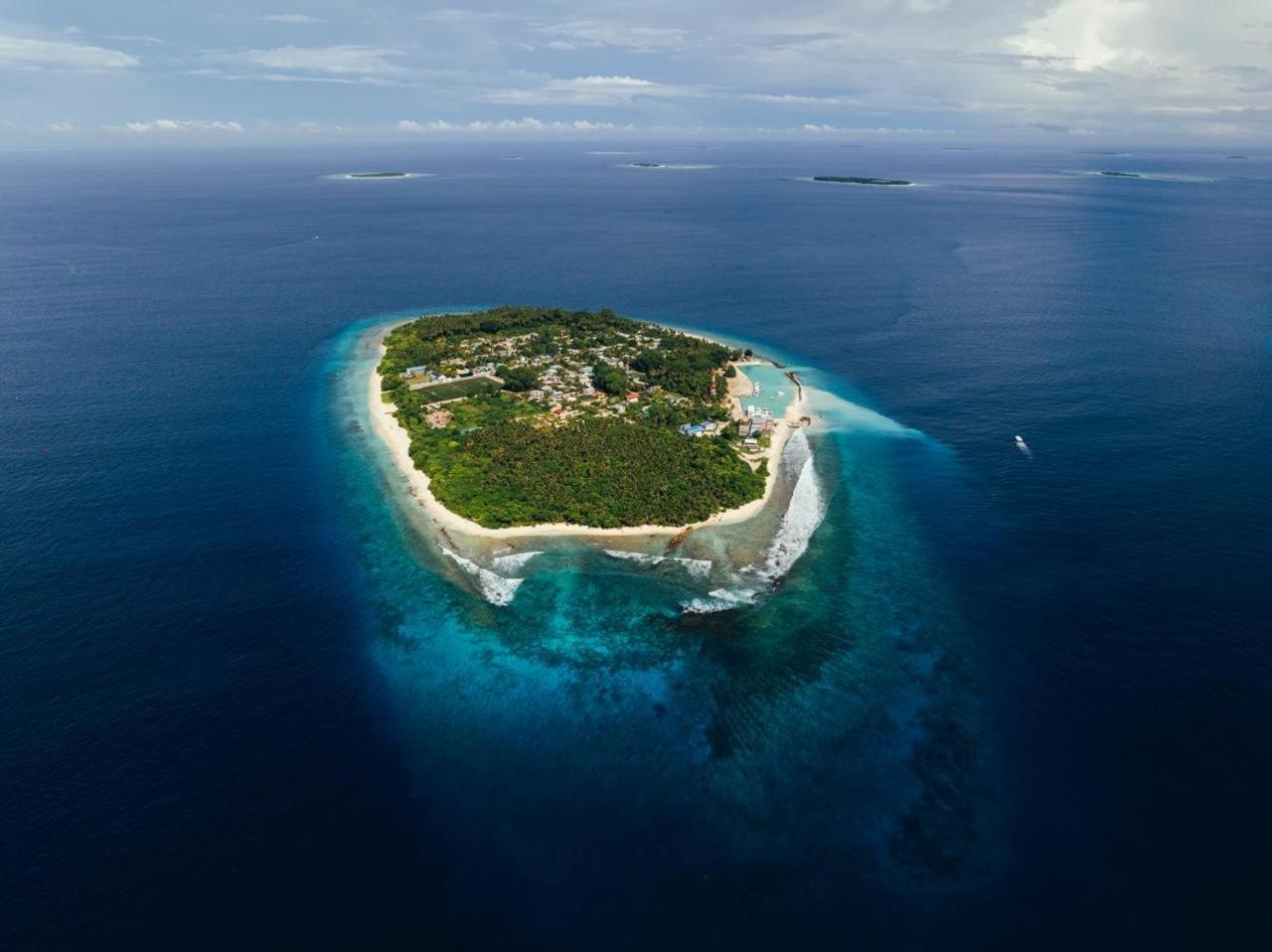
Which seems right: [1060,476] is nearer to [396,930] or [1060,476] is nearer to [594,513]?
[594,513]

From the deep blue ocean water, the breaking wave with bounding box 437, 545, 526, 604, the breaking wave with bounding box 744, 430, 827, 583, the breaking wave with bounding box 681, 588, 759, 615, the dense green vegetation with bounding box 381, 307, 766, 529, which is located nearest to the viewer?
the deep blue ocean water

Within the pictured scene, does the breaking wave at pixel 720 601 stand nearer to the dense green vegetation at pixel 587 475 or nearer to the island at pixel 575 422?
the island at pixel 575 422

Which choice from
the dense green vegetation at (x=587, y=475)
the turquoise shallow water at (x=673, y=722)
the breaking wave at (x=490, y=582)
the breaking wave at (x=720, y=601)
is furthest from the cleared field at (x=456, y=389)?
the breaking wave at (x=720, y=601)

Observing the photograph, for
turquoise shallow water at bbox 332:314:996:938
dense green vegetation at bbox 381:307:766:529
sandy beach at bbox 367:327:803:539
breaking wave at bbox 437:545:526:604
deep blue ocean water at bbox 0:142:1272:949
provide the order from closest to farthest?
1. deep blue ocean water at bbox 0:142:1272:949
2. turquoise shallow water at bbox 332:314:996:938
3. breaking wave at bbox 437:545:526:604
4. sandy beach at bbox 367:327:803:539
5. dense green vegetation at bbox 381:307:766:529

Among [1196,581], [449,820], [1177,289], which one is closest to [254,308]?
[449,820]

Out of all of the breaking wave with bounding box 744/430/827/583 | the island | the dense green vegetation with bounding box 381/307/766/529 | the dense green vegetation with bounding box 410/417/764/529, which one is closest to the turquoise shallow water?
the breaking wave with bounding box 744/430/827/583

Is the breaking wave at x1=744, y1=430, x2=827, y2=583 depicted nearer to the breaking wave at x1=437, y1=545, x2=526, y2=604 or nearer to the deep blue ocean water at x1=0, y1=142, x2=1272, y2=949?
the deep blue ocean water at x1=0, y1=142, x2=1272, y2=949
